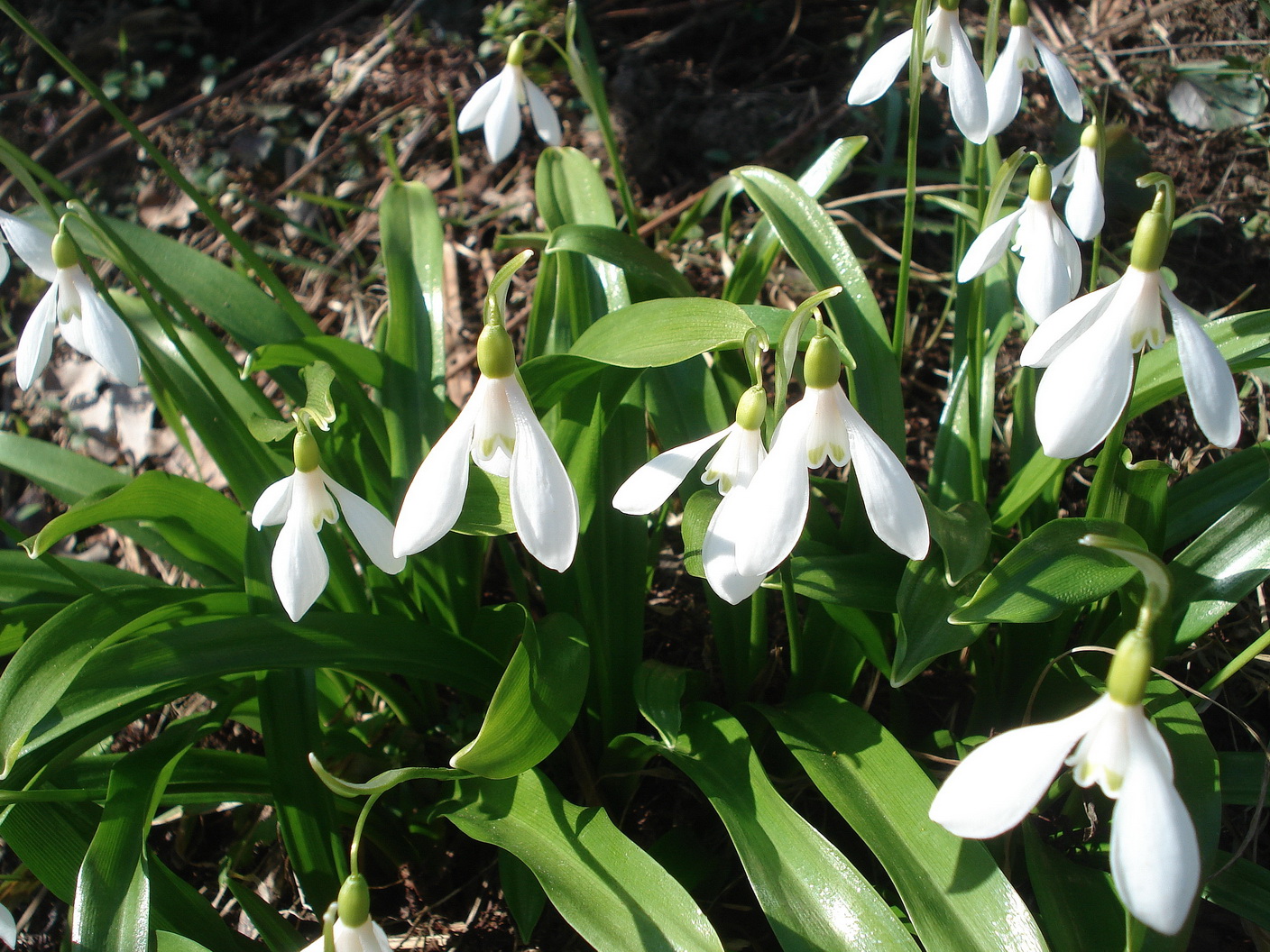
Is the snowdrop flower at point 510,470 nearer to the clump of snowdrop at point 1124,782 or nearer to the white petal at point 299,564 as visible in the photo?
the white petal at point 299,564

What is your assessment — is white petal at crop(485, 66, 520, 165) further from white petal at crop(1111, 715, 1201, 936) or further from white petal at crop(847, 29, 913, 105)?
white petal at crop(1111, 715, 1201, 936)

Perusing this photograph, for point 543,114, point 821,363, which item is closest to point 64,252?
point 543,114

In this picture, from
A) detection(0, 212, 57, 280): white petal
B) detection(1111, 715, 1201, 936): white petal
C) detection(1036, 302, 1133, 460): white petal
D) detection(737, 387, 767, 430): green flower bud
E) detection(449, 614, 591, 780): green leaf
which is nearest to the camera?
detection(1111, 715, 1201, 936): white petal

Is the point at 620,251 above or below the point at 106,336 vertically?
below

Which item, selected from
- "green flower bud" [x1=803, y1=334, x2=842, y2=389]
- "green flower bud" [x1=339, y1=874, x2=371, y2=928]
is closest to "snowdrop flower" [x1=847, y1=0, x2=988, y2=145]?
"green flower bud" [x1=803, y1=334, x2=842, y2=389]

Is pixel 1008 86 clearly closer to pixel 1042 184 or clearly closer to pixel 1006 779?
pixel 1042 184

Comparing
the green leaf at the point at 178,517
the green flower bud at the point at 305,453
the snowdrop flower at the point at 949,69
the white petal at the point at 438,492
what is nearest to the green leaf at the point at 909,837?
the white petal at the point at 438,492
